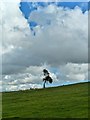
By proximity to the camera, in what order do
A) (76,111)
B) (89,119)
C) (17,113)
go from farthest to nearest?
(17,113), (76,111), (89,119)

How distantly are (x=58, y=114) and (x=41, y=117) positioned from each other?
291cm

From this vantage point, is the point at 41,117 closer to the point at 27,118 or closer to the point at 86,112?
the point at 27,118

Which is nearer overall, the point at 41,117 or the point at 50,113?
the point at 41,117

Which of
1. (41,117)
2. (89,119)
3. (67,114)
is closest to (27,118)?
(41,117)

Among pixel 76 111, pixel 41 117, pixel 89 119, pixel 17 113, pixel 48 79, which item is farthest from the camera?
pixel 48 79

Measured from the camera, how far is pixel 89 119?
41562mm

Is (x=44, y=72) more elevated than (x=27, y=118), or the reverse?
(x=44, y=72)

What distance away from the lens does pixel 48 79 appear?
143000mm

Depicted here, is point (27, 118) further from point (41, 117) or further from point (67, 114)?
point (67, 114)

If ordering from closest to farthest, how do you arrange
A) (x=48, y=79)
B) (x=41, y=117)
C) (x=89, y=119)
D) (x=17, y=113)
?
(x=89, y=119) < (x=41, y=117) < (x=17, y=113) < (x=48, y=79)

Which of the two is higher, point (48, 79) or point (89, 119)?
point (48, 79)

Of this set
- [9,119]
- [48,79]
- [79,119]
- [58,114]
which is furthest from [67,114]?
[48,79]

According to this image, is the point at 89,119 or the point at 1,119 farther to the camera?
the point at 1,119

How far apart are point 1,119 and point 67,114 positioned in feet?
28.6
